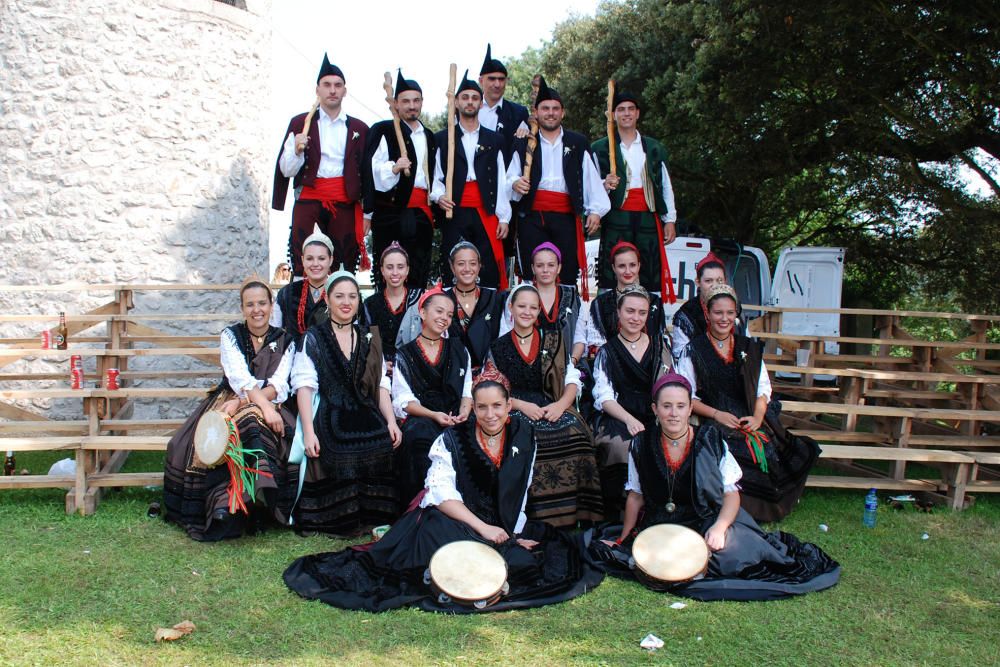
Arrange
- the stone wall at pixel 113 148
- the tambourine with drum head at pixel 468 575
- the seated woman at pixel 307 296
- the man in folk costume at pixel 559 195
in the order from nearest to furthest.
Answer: the tambourine with drum head at pixel 468 575 → the seated woman at pixel 307 296 → the man in folk costume at pixel 559 195 → the stone wall at pixel 113 148

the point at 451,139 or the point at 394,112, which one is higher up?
the point at 394,112

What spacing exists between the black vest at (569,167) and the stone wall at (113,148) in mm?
3255

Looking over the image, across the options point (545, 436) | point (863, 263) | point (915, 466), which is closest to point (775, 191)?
point (863, 263)

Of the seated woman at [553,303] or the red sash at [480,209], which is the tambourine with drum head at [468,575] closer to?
the seated woman at [553,303]

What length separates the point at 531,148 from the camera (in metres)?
5.56

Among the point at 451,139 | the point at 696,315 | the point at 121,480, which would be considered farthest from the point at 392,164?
the point at 121,480

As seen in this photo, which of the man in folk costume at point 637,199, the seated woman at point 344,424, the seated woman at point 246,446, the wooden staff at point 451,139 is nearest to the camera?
the seated woman at point 246,446

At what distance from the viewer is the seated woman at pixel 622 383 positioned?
4.55 metres

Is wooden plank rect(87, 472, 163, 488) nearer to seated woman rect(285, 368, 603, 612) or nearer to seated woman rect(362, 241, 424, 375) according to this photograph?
seated woman rect(285, 368, 603, 612)

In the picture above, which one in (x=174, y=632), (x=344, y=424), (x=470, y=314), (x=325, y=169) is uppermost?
(x=325, y=169)

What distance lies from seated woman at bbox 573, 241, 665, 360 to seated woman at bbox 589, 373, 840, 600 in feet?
3.58

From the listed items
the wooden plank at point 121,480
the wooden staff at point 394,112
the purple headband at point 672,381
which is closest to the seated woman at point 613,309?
the purple headband at point 672,381

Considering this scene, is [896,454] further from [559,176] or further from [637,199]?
[559,176]

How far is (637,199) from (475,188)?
1140 mm
